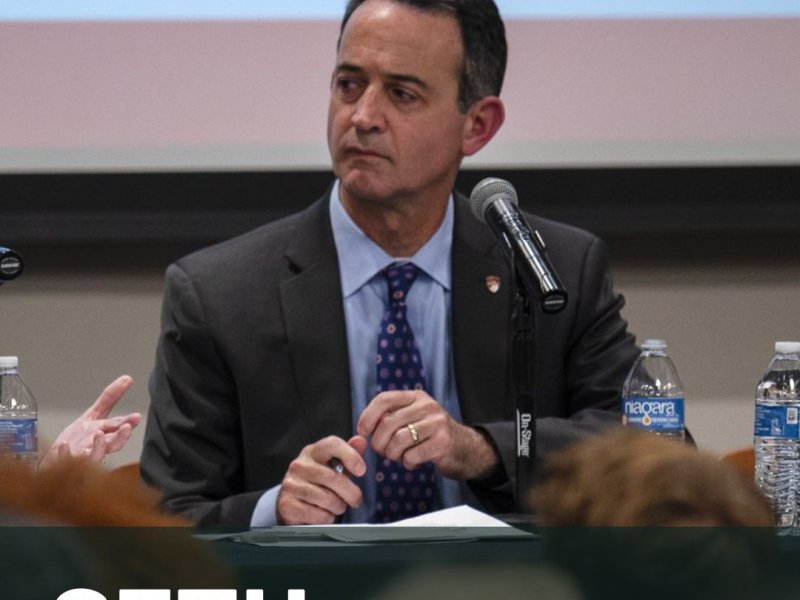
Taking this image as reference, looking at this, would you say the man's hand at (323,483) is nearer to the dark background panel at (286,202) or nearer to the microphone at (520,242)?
the microphone at (520,242)

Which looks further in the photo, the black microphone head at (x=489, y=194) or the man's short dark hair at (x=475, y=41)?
the man's short dark hair at (x=475, y=41)

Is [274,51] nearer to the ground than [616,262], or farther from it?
farther from it

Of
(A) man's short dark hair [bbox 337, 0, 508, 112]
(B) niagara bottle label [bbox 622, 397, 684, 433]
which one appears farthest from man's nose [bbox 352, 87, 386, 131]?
(B) niagara bottle label [bbox 622, 397, 684, 433]

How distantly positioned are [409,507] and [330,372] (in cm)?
28

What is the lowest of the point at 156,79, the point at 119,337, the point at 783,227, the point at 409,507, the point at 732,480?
the point at 409,507

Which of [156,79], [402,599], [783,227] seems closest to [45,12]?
[156,79]

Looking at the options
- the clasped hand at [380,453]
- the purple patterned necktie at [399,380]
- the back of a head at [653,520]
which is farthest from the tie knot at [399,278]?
the back of a head at [653,520]

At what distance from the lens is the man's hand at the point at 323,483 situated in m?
1.88

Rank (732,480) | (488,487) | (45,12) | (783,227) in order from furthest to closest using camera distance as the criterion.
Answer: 1. (783,227)
2. (45,12)
3. (488,487)
4. (732,480)

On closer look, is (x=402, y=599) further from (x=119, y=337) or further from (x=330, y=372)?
(x=119, y=337)

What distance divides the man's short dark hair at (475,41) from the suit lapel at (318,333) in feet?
1.31

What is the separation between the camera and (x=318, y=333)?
7.85ft

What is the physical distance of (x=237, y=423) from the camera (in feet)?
7.81

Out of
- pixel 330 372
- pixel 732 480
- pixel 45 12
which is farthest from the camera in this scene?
pixel 45 12
